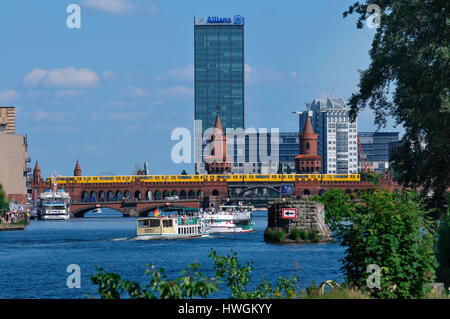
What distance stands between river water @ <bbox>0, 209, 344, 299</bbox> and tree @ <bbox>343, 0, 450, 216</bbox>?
7269 millimetres

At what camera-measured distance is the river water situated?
168ft

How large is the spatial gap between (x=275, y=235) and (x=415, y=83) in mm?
47514

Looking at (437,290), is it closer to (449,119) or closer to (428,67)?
(449,119)

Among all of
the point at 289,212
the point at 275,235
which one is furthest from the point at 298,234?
the point at 275,235

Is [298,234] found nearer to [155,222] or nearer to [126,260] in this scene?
[126,260]

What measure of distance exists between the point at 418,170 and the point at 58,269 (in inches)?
1209

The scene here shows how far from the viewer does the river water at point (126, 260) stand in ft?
168

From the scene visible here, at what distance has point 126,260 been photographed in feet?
228

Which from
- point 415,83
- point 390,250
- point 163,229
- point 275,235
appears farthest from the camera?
point 163,229
